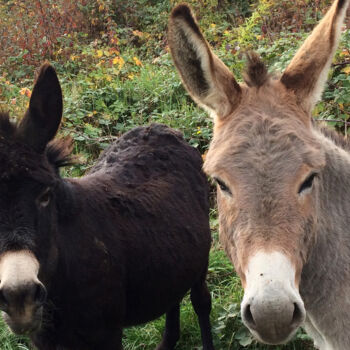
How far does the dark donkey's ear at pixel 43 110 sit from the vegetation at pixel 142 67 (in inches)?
33.5

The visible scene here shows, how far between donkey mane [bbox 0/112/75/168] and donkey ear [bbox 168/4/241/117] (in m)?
1.05

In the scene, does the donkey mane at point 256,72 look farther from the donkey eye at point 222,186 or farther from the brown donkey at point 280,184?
the donkey eye at point 222,186

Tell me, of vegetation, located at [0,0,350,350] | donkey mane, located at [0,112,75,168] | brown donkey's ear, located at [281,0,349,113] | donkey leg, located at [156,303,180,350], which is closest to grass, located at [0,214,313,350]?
vegetation, located at [0,0,350,350]

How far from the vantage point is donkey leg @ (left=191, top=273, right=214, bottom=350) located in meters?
4.04

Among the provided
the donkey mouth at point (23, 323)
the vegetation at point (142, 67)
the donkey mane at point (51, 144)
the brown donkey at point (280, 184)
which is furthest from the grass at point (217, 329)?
the donkey mane at point (51, 144)

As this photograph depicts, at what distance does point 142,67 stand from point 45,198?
245 inches

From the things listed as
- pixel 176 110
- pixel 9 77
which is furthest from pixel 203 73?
pixel 9 77

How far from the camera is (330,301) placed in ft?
7.97

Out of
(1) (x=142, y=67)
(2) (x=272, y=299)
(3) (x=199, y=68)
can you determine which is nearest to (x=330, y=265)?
(2) (x=272, y=299)

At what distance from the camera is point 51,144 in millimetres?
3072

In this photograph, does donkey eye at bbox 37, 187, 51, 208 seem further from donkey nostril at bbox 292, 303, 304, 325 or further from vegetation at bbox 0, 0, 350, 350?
donkey nostril at bbox 292, 303, 304, 325

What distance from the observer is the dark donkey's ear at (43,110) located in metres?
2.87

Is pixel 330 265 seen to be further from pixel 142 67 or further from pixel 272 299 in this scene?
pixel 142 67

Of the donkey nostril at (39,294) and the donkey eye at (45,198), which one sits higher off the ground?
the donkey eye at (45,198)
